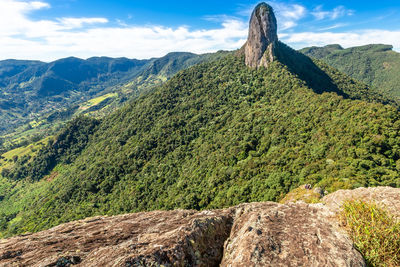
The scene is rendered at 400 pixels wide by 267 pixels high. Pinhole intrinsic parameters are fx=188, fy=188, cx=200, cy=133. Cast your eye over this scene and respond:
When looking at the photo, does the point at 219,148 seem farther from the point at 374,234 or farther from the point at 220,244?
the point at 374,234

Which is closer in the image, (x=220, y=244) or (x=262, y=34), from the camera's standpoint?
(x=220, y=244)

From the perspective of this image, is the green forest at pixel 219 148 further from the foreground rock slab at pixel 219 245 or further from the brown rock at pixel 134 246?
the brown rock at pixel 134 246

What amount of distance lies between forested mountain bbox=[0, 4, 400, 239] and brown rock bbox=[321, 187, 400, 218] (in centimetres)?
3030

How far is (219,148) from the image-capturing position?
96.6 metres

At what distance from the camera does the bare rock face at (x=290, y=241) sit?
8555mm

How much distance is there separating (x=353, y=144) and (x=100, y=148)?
158 meters

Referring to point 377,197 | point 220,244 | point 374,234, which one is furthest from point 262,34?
point 220,244

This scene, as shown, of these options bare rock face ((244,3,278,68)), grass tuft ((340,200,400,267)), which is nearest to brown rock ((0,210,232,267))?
grass tuft ((340,200,400,267))

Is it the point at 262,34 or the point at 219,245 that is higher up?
the point at 262,34

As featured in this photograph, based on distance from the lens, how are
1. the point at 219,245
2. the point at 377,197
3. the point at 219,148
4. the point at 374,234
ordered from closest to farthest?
the point at 374,234
the point at 219,245
the point at 377,197
the point at 219,148

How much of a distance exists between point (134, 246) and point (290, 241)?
7.94 m

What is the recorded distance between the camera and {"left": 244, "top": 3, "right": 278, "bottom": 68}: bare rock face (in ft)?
435

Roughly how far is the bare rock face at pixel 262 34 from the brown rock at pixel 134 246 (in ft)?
468

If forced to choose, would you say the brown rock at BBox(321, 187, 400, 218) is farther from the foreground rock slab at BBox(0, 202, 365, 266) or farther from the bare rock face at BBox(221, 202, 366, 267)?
the bare rock face at BBox(221, 202, 366, 267)
